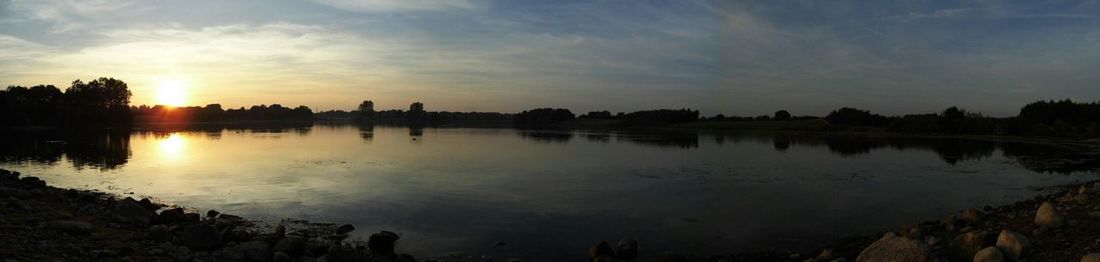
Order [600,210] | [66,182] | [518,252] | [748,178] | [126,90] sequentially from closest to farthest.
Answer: [518,252], [600,210], [66,182], [748,178], [126,90]

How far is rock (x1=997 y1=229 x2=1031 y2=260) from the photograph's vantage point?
32.9 feet

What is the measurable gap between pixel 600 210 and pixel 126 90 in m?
139

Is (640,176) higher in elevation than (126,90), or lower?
lower

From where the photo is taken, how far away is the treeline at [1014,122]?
9125 centimetres

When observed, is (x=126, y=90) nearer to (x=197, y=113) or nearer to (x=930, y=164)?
(x=197, y=113)

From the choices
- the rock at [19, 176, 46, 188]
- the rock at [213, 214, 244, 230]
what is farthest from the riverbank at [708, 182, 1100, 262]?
the rock at [19, 176, 46, 188]

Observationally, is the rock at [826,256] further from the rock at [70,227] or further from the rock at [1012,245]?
the rock at [70,227]

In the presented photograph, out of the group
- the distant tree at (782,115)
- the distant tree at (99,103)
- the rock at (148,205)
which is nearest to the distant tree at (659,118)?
the distant tree at (782,115)

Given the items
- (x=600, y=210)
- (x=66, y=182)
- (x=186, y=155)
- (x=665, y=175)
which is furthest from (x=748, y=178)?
(x=186, y=155)

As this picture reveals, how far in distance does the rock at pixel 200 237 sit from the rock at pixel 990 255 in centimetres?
1415

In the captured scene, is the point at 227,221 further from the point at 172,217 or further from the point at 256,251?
the point at 256,251

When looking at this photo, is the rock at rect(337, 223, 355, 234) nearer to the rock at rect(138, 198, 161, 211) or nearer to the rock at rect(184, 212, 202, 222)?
the rock at rect(184, 212, 202, 222)

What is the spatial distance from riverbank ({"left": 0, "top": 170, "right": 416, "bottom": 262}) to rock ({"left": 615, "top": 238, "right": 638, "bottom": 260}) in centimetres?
475

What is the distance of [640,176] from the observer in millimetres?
33781
